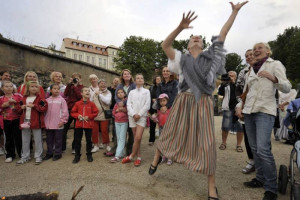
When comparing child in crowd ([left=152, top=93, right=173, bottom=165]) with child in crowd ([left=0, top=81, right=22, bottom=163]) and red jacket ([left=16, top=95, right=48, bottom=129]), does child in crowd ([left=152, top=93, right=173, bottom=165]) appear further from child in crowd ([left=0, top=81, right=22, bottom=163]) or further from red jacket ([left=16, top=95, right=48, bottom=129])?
child in crowd ([left=0, top=81, right=22, bottom=163])

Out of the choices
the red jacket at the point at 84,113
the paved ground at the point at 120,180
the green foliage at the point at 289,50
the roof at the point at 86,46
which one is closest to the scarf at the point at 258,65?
the paved ground at the point at 120,180

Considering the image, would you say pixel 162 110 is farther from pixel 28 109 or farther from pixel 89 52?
pixel 89 52

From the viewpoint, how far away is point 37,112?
430 centimetres

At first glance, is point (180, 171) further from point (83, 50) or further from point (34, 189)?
point (83, 50)

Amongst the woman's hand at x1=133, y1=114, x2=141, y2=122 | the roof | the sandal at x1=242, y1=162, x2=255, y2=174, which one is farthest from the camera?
the roof

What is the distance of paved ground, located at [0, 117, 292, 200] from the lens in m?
2.65

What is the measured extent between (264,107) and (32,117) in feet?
15.0

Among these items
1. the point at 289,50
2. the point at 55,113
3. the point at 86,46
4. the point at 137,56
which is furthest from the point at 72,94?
the point at 86,46

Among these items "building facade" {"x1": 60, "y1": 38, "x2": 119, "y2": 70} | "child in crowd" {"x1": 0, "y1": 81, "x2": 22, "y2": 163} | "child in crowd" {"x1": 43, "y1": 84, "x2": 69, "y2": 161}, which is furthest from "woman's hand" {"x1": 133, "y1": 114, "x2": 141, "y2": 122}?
"building facade" {"x1": 60, "y1": 38, "x2": 119, "y2": 70}

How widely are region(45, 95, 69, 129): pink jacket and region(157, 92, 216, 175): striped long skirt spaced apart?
2873mm

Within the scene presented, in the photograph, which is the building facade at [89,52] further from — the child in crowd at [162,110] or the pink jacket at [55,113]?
the child in crowd at [162,110]

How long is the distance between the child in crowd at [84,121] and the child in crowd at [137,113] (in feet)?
3.08

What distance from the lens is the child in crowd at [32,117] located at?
4.21 metres

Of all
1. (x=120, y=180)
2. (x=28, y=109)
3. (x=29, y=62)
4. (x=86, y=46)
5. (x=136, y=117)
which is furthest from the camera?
(x=86, y=46)
